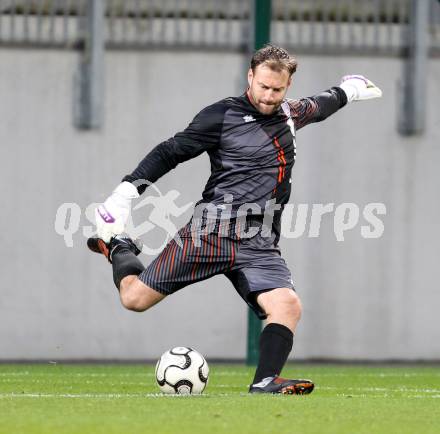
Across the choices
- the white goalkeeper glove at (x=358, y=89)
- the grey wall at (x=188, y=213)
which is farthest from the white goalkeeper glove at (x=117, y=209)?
the grey wall at (x=188, y=213)

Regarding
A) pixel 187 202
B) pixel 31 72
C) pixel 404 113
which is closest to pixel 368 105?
pixel 404 113

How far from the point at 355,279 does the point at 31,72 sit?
3930 mm

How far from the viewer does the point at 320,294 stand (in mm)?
13984

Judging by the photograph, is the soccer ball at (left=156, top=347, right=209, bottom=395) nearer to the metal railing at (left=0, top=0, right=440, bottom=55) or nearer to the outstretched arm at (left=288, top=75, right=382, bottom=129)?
the outstretched arm at (left=288, top=75, right=382, bottom=129)

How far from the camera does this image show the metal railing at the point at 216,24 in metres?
13.6

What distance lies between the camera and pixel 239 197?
759 centimetres

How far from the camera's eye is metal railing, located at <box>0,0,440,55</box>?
13617mm

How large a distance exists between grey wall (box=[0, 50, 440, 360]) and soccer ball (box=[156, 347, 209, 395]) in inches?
236

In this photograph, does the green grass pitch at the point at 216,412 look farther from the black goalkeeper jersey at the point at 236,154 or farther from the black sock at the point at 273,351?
the black goalkeeper jersey at the point at 236,154

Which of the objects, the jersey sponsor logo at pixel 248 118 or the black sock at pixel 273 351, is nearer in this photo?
the black sock at pixel 273 351

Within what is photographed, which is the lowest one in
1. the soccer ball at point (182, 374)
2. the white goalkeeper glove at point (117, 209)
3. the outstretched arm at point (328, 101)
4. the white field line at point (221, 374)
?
the white field line at point (221, 374)

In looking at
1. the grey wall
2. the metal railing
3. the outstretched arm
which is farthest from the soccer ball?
the metal railing

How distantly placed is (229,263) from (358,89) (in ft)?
5.40

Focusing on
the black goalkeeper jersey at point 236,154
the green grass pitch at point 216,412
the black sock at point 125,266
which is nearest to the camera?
the green grass pitch at point 216,412
